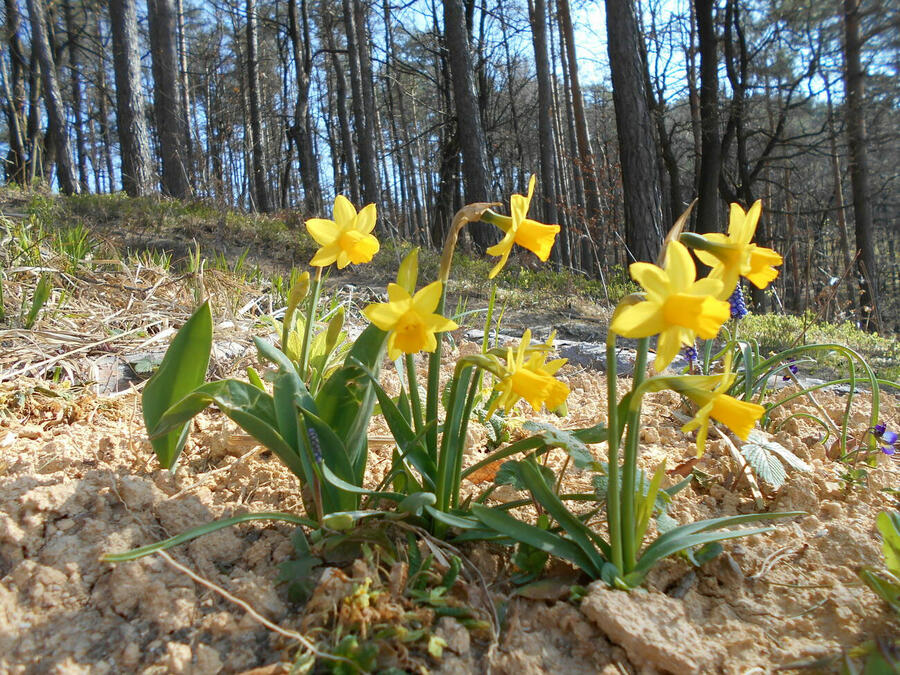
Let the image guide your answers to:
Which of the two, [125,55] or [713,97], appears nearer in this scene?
[125,55]

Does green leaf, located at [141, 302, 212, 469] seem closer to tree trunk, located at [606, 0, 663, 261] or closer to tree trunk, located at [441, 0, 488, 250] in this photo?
tree trunk, located at [606, 0, 663, 261]

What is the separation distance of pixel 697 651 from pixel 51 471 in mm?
1421

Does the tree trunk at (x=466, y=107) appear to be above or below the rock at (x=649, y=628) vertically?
above

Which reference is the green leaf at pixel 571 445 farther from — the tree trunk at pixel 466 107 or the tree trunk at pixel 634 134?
the tree trunk at pixel 466 107

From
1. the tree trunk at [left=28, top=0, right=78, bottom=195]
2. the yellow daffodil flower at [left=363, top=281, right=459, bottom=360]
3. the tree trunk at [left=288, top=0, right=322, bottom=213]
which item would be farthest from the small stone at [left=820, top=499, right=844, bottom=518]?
the tree trunk at [left=288, top=0, right=322, bottom=213]

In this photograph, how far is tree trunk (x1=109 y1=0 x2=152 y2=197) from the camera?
23.6 ft

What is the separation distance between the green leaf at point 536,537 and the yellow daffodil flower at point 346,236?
1.73 ft

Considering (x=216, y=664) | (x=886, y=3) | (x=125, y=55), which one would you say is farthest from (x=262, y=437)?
(x=886, y=3)

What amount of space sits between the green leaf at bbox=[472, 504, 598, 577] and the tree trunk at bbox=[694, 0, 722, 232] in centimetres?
783

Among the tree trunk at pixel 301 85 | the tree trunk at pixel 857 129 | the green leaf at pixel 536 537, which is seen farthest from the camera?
the tree trunk at pixel 301 85

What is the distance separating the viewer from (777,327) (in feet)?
15.1

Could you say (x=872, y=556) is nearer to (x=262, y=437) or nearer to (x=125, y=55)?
(x=262, y=437)

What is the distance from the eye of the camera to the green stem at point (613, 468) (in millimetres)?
857

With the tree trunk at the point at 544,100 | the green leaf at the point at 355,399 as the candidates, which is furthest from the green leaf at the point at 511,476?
the tree trunk at the point at 544,100
